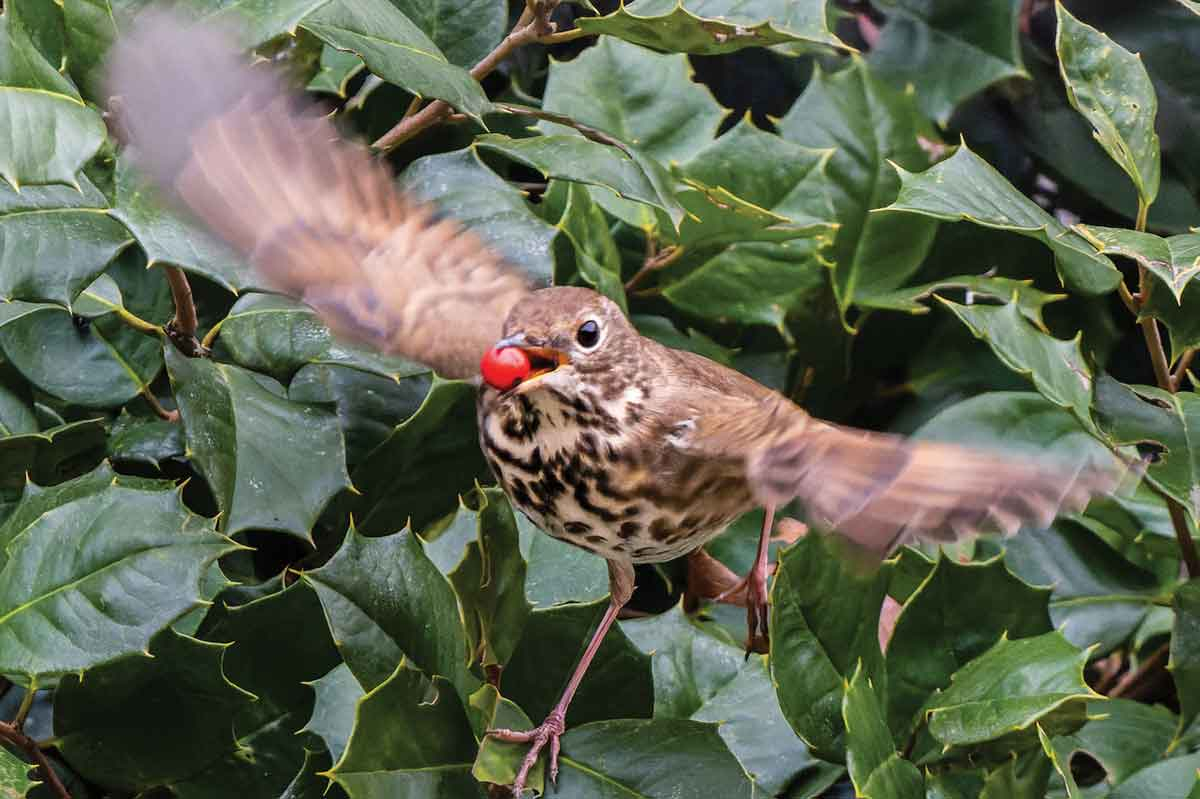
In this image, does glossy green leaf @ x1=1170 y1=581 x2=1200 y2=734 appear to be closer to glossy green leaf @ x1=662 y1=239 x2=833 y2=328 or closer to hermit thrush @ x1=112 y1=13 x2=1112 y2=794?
hermit thrush @ x1=112 y1=13 x2=1112 y2=794

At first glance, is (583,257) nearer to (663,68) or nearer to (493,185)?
(493,185)

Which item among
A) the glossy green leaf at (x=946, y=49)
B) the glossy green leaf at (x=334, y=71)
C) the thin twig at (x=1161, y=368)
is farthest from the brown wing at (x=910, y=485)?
the glossy green leaf at (x=946, y=49)

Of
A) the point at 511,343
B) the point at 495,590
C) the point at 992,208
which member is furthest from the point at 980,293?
the point at 495,590

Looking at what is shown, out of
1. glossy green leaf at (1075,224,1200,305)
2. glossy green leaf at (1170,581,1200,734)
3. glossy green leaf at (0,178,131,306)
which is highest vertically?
glossy green leaf at (0,178,131,306)

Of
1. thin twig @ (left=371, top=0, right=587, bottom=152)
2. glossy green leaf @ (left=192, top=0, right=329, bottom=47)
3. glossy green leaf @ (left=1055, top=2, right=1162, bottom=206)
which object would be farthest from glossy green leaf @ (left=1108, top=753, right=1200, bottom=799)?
glossy green leaf @ (left=192, top=0, right=329, bottom=47)

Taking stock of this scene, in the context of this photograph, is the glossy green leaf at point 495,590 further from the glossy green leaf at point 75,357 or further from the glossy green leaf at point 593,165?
the glossy green leaf at point 75,357

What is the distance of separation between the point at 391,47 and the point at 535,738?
0.88 meters

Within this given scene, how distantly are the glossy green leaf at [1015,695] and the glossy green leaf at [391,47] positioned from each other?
3.14ft

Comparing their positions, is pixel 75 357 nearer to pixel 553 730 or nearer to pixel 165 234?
pixel 165 234

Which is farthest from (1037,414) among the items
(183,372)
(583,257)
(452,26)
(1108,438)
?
(183,372)

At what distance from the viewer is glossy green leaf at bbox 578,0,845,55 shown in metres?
2.04

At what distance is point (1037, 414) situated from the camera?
2381mm

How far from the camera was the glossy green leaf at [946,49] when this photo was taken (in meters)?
2.85

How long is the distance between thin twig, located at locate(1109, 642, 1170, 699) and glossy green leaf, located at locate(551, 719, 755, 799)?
3.15 feet
